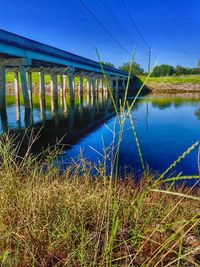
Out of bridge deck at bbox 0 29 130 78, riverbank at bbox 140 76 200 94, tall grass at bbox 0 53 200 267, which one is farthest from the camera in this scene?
riverbank at bbox 140 76 200 94

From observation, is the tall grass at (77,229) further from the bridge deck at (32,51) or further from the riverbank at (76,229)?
the bridge deck at (32,51)

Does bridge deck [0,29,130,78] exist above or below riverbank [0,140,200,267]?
above

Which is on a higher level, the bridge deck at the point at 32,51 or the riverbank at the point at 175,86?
the bridge deck at the point at 32,51

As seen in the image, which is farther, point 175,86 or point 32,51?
point 175,86

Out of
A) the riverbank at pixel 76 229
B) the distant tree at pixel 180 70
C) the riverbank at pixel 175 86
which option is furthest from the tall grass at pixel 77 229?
the distant tree at pixel 180 70

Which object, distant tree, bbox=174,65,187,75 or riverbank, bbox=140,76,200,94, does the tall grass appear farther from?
distant tree, bbox=174,65,187,75

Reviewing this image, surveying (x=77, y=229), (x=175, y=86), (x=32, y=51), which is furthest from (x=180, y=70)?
(x=77, y=229)

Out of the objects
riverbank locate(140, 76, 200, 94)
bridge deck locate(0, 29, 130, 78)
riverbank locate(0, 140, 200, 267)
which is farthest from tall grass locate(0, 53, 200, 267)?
riverbank locate(140, 76, 200, 94)

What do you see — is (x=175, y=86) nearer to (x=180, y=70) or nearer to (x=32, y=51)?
(x=32, y=51)

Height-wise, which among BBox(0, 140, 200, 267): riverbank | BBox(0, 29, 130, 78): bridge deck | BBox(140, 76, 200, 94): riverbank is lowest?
BBox(0, 140, 200, 267): riverbank

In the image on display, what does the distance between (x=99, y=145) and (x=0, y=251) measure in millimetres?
8594

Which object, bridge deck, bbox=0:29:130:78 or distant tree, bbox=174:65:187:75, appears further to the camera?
distant tree, bbox=174:65:187:75

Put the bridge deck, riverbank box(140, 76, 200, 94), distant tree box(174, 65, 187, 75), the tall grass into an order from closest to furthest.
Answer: the tall grass, the bridge deck, riverbank box(140, 76, 200, 94), distant tree box(174, 65, 187, 75)

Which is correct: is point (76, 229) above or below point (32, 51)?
below
